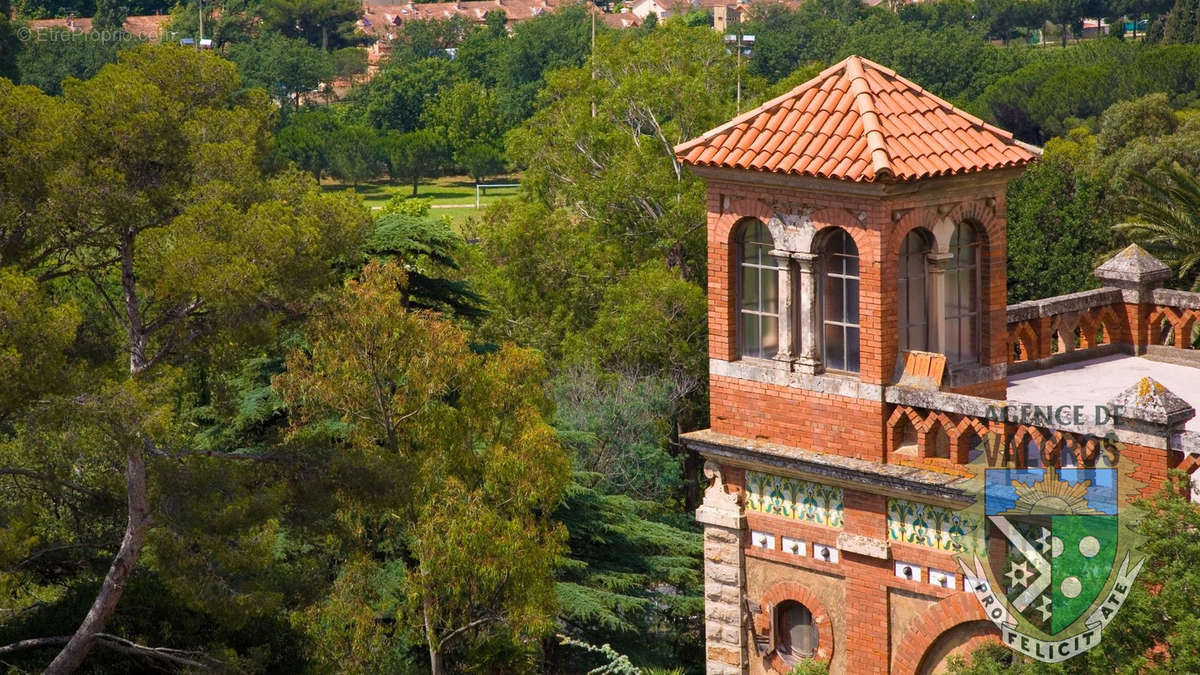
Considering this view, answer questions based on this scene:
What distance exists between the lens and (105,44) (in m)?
108

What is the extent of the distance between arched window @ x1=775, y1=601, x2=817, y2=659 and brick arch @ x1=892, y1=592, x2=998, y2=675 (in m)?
1.06

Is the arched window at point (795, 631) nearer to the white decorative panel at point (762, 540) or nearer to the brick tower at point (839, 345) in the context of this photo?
the brick tower at point (839, 345)

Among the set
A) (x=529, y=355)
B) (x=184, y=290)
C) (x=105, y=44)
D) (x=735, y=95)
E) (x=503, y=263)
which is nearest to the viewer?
(x=184, y=290)

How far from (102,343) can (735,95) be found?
3686cm

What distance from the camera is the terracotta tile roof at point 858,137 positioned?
16.9 metres

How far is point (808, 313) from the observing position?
17609 millimetres

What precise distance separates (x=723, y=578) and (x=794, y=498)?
1251 millimetres

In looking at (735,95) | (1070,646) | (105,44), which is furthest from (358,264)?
(105,44)

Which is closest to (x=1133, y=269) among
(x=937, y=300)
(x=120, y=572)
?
→ (x=937, y=300)

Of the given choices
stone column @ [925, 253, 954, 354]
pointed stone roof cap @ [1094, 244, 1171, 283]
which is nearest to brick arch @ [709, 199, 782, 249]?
stone column @ [925, 253, 954, 354]

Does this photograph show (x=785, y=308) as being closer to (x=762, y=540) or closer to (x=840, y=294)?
(x=840, y=294)

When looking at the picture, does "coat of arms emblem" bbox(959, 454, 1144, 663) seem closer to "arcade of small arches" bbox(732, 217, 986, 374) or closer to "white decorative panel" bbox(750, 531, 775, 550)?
"arcade of small arches" bbox(732, 217, 986, 374)

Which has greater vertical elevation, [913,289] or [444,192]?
[444,192]

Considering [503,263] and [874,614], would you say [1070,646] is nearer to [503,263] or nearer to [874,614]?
[874,614]
